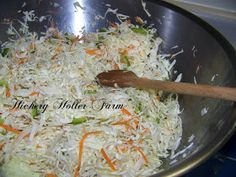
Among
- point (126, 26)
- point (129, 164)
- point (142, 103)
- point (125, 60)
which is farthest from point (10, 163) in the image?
point (126, 26)

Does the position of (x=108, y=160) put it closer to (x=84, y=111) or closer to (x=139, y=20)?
(x=84, y=111)

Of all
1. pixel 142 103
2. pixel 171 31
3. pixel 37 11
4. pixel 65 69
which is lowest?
pixel 142 103

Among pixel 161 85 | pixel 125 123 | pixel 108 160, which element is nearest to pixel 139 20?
pixel 161 85

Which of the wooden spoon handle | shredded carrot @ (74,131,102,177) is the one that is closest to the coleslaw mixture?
shredded carrot @ (74,131,102,177)

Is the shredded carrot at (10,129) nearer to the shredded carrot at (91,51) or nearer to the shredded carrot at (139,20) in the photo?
the shredded carrot at (91,51)

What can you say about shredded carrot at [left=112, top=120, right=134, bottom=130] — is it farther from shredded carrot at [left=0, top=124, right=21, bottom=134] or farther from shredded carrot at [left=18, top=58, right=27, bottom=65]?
shredded carrot at [left=18, top=58, right=27, bottom=65]

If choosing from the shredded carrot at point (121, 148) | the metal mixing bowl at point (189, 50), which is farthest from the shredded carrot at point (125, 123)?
the metal mixing bowl at point (189, 50)

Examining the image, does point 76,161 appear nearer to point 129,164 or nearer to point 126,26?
point 129,164
